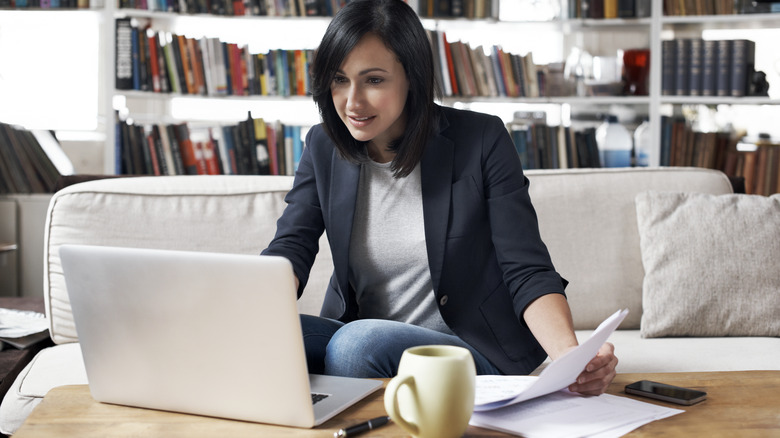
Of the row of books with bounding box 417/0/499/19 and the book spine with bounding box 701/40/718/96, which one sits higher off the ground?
the row of books with bounding box 417/0/499/19

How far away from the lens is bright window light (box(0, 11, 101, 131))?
319cm

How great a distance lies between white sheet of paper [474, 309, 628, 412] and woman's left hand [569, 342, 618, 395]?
0.06 feet

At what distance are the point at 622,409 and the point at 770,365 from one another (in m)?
0.86

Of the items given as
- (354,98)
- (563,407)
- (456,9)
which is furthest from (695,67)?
(563,407)

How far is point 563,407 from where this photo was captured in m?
0.87

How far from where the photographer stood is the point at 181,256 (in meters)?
0.78

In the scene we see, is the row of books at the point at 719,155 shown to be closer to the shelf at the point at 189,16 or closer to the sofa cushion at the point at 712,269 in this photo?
the sofa cushion at the point at 712,269

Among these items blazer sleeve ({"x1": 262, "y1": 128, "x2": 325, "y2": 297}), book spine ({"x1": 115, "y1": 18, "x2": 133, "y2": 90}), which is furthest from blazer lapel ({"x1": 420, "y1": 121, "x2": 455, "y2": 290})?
book spine ({"x1": 115, "y1": 18, "x2": 133, "y2": 90})

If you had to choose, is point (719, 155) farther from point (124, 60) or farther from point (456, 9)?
point (124, 60)

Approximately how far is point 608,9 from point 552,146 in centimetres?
63

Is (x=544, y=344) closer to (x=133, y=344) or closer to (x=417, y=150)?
(x=417, y=150)

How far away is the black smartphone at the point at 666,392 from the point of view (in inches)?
35.4

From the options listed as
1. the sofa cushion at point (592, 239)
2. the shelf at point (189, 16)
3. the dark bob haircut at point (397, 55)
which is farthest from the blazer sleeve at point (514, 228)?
the shelf at point (189, 16)

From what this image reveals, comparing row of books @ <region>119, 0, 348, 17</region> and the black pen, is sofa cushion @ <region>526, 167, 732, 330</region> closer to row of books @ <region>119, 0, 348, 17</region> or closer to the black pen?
the black pen
